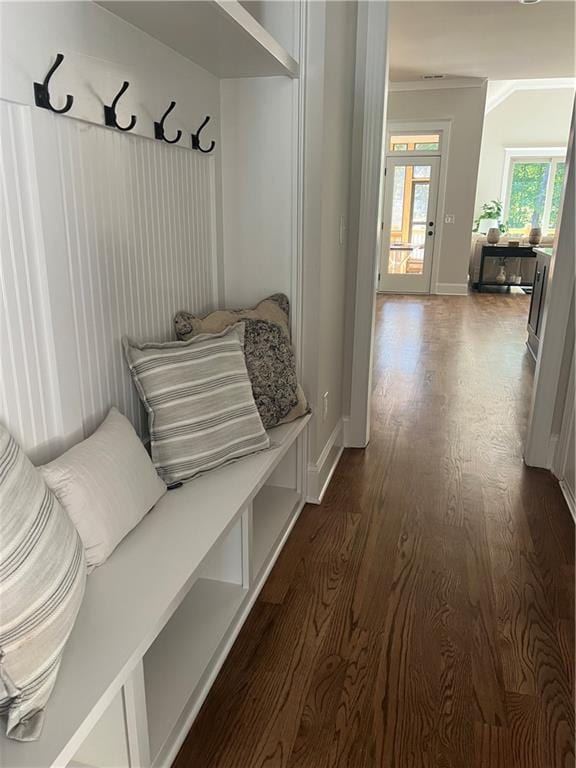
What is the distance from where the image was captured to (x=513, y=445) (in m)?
3.21

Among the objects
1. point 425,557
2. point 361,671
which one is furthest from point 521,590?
point 361,671

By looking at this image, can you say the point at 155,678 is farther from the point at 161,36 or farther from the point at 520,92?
the point at 520,92

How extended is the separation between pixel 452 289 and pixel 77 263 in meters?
7.83

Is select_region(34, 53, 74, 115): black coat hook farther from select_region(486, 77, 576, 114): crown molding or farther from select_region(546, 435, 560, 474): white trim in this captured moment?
select_region(486, 77, 576, 114): crown molding

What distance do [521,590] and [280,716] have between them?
0.96 metres

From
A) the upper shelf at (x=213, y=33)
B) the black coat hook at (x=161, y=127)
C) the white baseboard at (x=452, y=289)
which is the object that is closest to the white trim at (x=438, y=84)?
the white baseboard at (x=452, y=289)

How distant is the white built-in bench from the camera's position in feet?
3.23

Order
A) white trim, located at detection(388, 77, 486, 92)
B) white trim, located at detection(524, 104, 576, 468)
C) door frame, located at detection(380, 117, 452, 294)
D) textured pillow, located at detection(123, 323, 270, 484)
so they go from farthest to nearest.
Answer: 1. door frame, located at detection(380, 117, 452, 294)
2. white trim, located at detection(388, 77, 486, 92)
3. white trim, located at detection(524, 104, 576, 468)
4. textured pillow, located at detection(123, 323, 270, 484)

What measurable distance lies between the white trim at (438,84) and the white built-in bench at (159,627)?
721cm

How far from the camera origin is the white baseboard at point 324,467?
2549mm

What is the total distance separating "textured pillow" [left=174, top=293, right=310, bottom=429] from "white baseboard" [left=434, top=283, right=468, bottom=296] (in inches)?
269

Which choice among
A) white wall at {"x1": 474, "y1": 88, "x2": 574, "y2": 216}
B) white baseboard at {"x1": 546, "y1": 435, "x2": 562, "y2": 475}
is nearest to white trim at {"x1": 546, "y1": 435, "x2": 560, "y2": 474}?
white baseboard at {"x1": 546, "y1": 435, "x2": 562, "y2": 475}

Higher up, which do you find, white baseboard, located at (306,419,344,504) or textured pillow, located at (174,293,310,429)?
textured pillow, located at (174,293,310,429)

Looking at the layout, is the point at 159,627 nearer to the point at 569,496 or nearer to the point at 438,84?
Result: the point at 569,496
